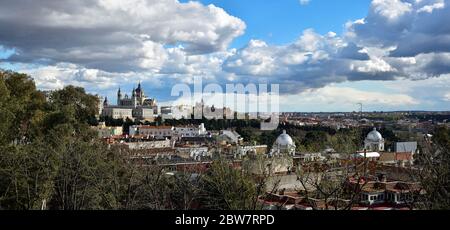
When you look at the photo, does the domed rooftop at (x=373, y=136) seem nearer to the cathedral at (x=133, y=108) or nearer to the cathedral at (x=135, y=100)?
the cathedral at (x=133, y=108)

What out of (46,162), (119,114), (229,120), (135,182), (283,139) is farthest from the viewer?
(119,114)

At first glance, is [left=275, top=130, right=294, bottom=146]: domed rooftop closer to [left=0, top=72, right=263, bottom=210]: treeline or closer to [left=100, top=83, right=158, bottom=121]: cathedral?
[left=0, top=72, right=263, bottom=210]: treeline

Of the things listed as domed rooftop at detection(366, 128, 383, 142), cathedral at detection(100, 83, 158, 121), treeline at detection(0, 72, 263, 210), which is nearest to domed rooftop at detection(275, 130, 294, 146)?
domed rooftop at detection(366, 128, 383, 142)

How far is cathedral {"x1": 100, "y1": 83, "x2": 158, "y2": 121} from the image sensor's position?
87.4m

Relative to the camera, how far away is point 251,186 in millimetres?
12250

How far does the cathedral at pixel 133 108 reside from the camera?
3442 inches

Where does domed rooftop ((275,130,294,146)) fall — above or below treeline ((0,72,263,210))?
below

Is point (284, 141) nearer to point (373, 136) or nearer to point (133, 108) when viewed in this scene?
point (373, 136)

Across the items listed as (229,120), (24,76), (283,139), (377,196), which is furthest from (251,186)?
(229,120)

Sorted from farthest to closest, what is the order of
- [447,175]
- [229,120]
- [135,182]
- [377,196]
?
[229,120]
[377,196]
[135,182]
[447,175]

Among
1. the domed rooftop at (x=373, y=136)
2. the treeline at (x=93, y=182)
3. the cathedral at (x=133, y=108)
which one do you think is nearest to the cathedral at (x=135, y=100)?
the cathedral at (x=133, y=108)
